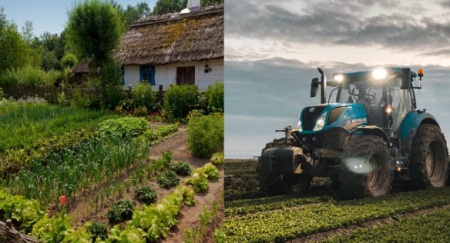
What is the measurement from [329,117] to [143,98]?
5108 mm

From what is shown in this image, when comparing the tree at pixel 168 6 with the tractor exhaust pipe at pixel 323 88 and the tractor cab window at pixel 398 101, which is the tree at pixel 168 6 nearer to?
the tractor cab window at pixel 398 101

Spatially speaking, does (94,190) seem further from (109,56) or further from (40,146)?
(109,56)

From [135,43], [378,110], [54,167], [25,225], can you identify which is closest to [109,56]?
[135,43]

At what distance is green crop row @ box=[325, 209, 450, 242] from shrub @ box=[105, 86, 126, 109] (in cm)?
547

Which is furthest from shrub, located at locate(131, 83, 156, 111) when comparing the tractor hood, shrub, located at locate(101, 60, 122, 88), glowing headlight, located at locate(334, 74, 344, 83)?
the tractor hood

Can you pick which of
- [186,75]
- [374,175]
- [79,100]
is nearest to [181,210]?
[374,175]

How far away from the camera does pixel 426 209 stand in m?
2.67

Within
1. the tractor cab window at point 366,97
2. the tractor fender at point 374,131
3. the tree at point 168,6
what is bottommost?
the tractor fender at point 374,131

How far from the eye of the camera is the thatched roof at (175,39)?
889 centimetres

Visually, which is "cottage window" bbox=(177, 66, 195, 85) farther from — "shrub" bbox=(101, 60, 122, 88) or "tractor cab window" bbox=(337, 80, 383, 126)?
"tractor cab window" bbox=(337, 80, 383, 126)

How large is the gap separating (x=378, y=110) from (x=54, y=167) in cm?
297

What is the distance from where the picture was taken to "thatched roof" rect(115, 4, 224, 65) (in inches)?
350

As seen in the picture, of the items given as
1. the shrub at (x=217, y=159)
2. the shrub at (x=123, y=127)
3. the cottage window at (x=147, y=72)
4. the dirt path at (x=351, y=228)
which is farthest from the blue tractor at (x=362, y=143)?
the cottage window at (x=147, y=72)

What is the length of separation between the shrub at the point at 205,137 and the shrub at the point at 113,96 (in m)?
2.71
